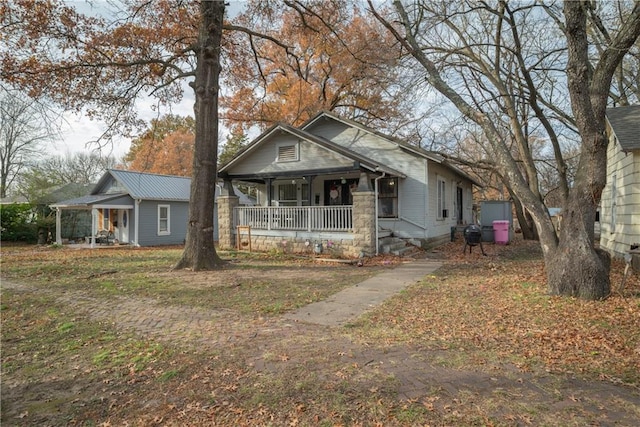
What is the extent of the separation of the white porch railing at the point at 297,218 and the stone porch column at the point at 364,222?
529mm

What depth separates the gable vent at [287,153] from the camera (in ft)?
48.6

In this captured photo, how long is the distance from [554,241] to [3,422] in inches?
323

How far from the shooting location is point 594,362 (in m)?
3.77

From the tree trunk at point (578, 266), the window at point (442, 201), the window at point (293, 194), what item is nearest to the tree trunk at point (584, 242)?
the tree trunk at point (578, 266)

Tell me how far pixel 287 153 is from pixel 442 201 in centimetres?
762

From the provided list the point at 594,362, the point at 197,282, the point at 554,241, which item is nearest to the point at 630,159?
→ the point at 554,241

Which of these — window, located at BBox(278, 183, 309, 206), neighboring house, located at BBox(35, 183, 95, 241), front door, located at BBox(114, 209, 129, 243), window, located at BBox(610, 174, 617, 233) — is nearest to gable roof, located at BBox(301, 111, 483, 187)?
window, located at BBox(278, 183, 309, 206)

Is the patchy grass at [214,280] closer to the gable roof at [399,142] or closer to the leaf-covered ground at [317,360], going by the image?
the leaf-covered ground at [317,360]

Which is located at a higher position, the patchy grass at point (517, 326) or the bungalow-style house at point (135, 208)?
the bungalow-style house at point (135, 208)

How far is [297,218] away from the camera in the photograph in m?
14.4

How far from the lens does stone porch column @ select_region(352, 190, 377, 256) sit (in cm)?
1240

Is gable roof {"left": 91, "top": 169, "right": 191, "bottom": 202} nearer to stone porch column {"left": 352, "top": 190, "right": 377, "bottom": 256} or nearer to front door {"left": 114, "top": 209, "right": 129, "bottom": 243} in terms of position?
front door {"left": 114, "top": 209, "right": 129, "bottom": 243}

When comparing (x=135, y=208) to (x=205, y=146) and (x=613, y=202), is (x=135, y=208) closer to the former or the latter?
(x=205, y=146)

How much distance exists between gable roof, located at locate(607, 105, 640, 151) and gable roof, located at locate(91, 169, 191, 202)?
17.6m
